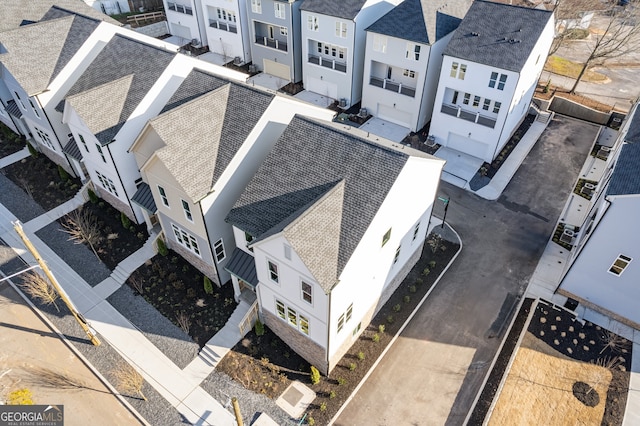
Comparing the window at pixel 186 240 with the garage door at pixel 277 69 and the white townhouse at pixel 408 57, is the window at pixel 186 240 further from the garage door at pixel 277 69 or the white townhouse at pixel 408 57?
the garage door at pixel 277 69

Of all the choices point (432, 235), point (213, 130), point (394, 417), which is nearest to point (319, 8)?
point (213, 130)

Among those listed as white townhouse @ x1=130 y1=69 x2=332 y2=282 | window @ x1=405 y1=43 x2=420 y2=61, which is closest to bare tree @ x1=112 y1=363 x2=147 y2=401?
white townhouse @ x1=130 y1=69 x2=332 y2=282

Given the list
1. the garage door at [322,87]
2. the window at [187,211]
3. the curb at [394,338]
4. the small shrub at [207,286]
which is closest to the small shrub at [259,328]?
the small shrub at [207,286]

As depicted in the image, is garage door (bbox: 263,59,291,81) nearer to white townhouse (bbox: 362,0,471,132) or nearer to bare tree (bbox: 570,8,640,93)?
white townhouse (bbox: 362,0,471,132)

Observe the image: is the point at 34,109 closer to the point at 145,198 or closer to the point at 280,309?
the point at 145,198

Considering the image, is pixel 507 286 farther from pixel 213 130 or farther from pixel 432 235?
pixel 213 130

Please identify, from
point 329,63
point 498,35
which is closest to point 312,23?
point 329,63
